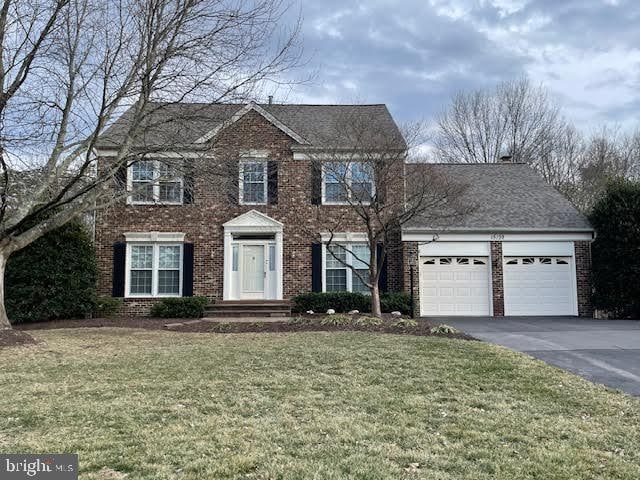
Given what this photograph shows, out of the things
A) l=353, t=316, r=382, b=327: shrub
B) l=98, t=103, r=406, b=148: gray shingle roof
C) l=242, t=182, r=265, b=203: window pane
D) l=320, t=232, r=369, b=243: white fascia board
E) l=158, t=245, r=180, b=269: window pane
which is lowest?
l=353, t=316, r=382, b=327: shrub

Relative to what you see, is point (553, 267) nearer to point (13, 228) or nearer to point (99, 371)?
point (99, 371)

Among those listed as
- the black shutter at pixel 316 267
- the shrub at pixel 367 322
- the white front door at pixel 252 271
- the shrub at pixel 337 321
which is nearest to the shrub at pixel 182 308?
the white front door at pixel 252 271

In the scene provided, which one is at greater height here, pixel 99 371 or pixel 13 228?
pixel 13 228

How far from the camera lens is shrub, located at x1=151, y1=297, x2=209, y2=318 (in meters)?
14.9

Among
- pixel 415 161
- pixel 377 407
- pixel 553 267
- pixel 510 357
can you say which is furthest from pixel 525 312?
pixel 377 407

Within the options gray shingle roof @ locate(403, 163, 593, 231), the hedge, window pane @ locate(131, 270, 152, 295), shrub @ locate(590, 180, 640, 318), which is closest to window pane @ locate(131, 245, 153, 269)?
window pane @ locate(131, 270, 152, 295)

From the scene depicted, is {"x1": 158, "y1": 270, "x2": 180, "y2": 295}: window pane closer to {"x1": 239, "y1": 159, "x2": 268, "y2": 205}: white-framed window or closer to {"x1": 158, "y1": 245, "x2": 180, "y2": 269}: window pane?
{"x1": 158, "y1": 245, "x2": 180, "y2": 269}: window pane

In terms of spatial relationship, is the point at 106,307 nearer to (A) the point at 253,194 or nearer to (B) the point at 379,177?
(A) the point at 253,194

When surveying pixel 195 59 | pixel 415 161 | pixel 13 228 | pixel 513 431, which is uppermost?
pixel 195 59

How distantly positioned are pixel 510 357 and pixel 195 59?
329 inches

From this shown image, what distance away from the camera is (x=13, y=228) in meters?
10.1

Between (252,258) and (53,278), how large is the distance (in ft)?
19.4

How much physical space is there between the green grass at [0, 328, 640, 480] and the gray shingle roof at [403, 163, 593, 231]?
325 inches

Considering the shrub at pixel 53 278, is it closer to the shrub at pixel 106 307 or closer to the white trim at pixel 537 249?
the shrub at pixel 106 307
